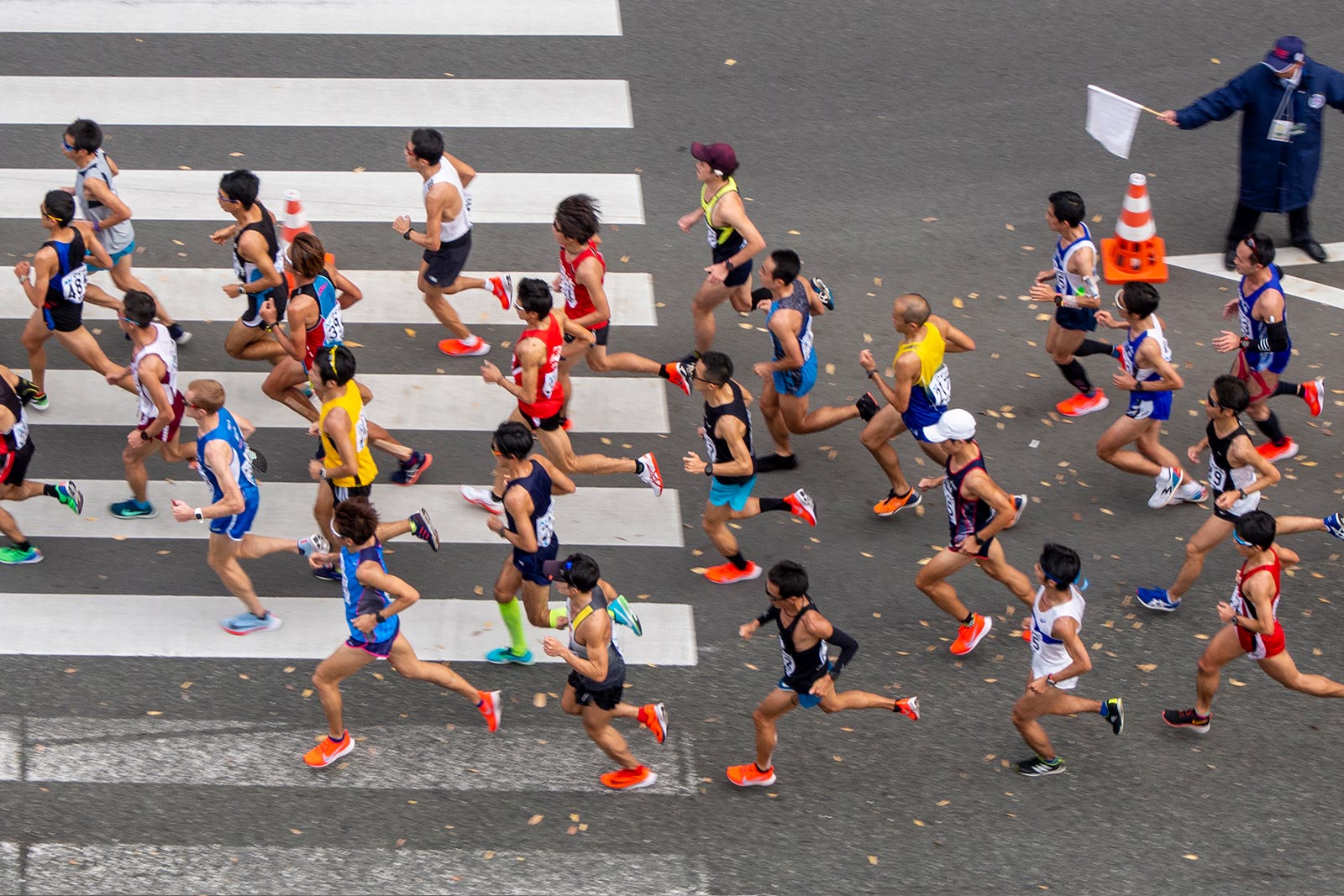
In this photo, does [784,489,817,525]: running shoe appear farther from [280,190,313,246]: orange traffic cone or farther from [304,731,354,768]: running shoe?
[280,190,313,246]: orange traffic cone

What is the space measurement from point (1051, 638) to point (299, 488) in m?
5.27

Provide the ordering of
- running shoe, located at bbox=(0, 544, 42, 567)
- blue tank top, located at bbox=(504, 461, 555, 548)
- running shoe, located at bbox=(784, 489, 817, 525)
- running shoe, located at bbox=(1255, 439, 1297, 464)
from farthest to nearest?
running shoe, located at bbox=(1255, 439, 1297, 464), running shoe, located at bbox=(0, 544, 42, 567), running shoe, located at bbox=(784, 489, 817, 525), blue tank top, located at bbox=(504, 461, 555, 548)

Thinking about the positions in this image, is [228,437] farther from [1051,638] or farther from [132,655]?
[1051,638]

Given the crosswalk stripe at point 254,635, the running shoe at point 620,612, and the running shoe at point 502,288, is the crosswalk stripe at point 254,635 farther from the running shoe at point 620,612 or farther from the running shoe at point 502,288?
the running shoe at point 502,288

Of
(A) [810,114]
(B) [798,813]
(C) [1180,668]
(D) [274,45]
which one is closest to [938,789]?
(B) [798,813]

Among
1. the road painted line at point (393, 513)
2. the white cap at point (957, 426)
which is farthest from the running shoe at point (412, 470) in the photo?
Answer: the white cap at point (957, 426)

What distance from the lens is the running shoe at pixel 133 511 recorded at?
983 centimetres

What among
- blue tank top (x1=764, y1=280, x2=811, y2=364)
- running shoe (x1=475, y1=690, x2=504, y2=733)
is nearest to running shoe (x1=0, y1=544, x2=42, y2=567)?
running shoe (x1=475, y1=690, x2=504, y2=733)

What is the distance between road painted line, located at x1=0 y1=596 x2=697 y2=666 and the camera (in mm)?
8812

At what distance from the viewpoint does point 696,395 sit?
36.6ft

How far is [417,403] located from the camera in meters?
10.9

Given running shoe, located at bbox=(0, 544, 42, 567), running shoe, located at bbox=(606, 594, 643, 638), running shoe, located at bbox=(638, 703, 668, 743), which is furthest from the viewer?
running shoe, located at bbox=(0, 544, 42, 567)

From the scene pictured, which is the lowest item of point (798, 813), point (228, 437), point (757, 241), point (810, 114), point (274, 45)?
point (798, 813)

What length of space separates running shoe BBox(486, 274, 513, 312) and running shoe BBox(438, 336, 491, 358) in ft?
1.33
